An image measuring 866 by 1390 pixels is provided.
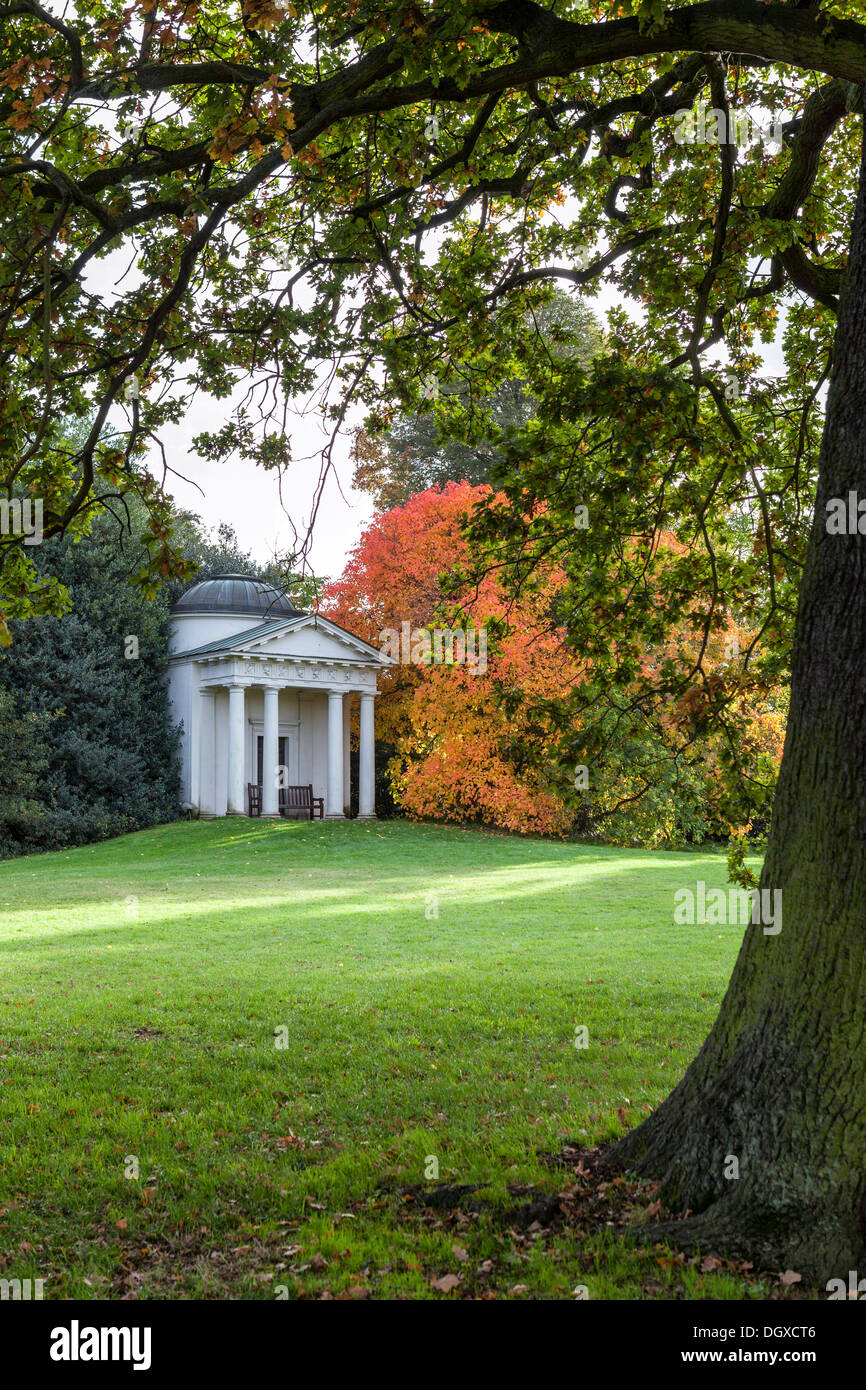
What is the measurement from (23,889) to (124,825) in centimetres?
1069

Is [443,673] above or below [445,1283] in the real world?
above

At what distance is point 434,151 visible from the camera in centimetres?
744

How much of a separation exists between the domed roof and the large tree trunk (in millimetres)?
30332

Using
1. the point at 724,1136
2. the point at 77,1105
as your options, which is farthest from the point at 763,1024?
the point at 77,1105

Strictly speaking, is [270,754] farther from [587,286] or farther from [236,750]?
[587,286]

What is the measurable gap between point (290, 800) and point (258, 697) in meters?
4.58

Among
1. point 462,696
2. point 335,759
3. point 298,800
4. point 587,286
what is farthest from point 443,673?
point 587,286

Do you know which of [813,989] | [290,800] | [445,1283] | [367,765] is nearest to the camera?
[445,1283]

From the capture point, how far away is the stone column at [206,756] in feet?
108

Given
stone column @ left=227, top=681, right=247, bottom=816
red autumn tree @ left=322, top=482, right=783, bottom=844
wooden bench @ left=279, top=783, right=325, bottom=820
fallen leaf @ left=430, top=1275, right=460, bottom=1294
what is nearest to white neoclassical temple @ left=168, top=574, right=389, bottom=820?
stone column @ left=227, top=681, right=247, bottom=816

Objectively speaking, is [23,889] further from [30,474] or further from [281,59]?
[281,59]

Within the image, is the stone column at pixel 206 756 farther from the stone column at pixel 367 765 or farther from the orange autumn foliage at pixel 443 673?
the orange autumn foliage at pixel 443 673

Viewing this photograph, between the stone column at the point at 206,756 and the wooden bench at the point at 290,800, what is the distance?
4.78ft

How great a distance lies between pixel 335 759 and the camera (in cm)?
3288
